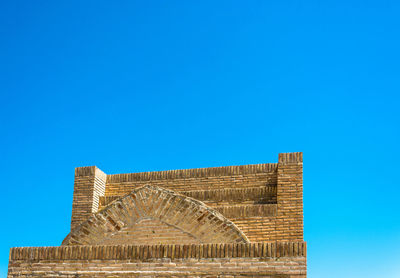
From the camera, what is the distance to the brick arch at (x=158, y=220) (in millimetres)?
9297

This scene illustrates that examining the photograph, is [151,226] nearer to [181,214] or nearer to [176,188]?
[181,214]

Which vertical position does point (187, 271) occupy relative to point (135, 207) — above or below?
below

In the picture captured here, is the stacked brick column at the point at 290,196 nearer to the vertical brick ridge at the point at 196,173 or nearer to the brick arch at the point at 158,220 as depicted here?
the vertical brick ridge at the point at 196,173

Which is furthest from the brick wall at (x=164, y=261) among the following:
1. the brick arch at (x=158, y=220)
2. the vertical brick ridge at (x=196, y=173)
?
the vertical brick ridge at (x=196, y=173)

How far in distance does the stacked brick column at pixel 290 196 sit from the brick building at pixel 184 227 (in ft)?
0.06

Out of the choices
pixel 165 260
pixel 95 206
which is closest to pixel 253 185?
pixel 95 206

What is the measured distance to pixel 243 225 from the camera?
10484 mm

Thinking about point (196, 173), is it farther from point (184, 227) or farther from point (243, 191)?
point (184, 227)

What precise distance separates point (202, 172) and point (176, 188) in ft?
2.20

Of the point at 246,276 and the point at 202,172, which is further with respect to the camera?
the point at 202,172

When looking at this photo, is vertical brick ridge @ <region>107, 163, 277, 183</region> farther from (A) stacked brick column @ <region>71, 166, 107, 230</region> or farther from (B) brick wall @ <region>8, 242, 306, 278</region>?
(B) brick wall @ <region>8, 242, 306, 278</region>

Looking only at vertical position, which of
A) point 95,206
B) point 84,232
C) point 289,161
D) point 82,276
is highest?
point 289,161

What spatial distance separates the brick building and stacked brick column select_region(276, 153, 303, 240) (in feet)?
0.06

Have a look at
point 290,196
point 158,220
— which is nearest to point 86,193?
point 158,220
